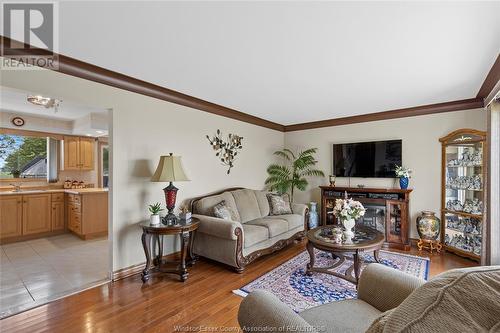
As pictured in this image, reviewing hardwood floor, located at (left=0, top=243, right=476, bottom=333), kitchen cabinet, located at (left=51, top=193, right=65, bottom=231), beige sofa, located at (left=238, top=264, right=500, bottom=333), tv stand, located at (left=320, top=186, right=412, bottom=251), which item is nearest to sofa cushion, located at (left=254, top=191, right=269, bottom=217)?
tv stand, located at (left=320, top=186, right=412, bottom=251)

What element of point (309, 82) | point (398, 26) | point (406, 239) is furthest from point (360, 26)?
point (406, 239)

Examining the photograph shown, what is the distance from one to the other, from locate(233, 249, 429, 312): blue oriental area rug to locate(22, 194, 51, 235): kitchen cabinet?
441cm

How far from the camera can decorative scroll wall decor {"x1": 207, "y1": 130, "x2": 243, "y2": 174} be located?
428 centimetres

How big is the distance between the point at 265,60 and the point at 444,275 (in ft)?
7.54

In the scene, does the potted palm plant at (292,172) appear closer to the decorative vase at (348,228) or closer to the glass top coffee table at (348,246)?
the glass top coffee table at (348,246)

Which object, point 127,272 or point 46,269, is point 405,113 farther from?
point 46,269

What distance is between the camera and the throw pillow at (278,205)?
14.8 ft

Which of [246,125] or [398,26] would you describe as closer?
[398,26]

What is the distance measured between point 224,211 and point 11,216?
4006mm

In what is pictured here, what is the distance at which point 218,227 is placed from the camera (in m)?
3.14

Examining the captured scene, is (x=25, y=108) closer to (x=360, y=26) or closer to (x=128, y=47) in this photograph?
(x=128, y=47)

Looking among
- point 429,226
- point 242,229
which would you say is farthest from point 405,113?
point 242,229

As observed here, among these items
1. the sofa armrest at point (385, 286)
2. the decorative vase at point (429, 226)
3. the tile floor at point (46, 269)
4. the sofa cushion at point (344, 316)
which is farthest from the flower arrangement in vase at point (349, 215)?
the tile floor at point (46, 269)

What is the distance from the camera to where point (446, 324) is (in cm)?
68
